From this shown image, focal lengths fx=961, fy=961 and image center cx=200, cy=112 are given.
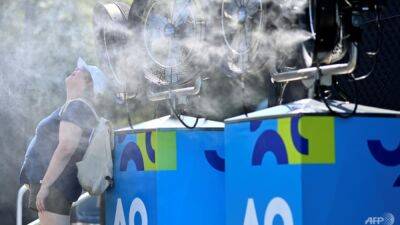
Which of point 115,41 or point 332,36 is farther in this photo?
point 115,41

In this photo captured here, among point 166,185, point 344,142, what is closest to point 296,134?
point 344,142

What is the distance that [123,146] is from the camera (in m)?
6.47

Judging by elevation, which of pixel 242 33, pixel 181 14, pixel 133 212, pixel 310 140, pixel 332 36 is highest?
pixel 181 14

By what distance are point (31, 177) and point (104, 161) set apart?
66 centimetres

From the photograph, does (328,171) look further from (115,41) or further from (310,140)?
(115,41)

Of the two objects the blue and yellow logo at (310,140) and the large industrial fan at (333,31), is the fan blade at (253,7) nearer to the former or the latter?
the large industrial fan at (333,31)

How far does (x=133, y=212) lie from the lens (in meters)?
6.25

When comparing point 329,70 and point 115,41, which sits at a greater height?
point 115,41

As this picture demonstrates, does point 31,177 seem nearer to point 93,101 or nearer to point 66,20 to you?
point 93,101

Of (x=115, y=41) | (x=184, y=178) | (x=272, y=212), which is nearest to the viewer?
(x=272, y=212)

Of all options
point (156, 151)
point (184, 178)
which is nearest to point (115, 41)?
point (156, 151)

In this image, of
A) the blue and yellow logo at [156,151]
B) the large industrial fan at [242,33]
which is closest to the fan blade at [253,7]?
the large industrial fan at [242,33]

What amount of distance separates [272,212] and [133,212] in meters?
1.59

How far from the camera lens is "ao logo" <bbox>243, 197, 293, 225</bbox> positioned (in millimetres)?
4742
